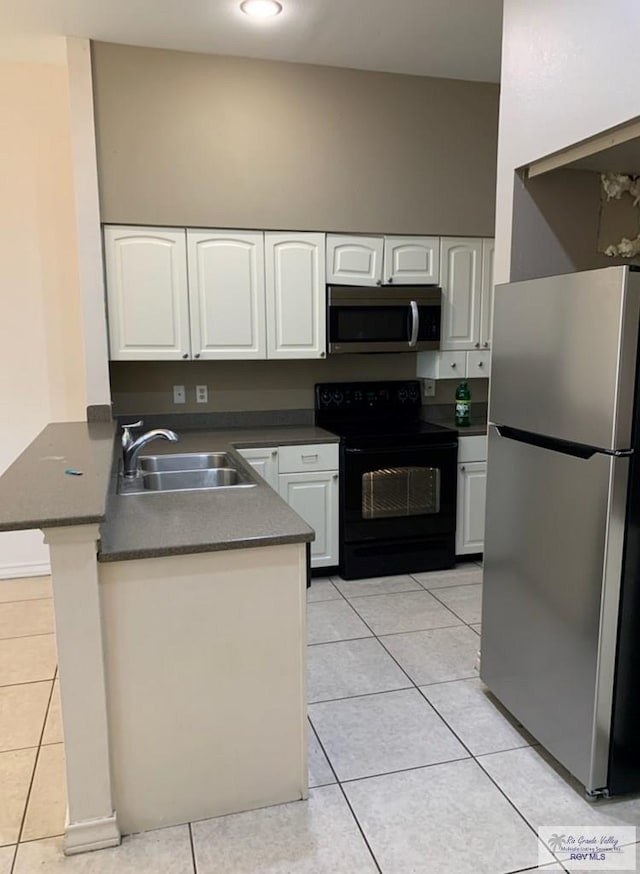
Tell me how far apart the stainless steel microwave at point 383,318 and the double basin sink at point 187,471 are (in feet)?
3.40

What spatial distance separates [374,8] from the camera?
108 inches

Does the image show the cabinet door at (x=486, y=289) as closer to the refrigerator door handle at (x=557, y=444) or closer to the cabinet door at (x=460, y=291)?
the cabinet door at (x=460, y=291)

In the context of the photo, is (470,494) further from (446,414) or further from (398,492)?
(446,414)

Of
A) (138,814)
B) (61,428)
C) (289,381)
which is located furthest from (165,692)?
(289,381)

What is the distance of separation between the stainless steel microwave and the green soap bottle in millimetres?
469

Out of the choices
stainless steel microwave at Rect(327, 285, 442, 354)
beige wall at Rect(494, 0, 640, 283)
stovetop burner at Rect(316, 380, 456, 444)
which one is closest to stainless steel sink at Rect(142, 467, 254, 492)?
stovetop burner at Rect(316, 380, 456, 444)

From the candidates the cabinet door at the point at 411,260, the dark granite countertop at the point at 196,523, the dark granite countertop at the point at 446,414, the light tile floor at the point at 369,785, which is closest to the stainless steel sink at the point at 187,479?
the dark granite countertop at the point at 196,523

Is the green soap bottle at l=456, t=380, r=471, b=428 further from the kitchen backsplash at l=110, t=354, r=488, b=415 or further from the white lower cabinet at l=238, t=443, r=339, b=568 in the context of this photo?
the white lower cabinet at l=238, t=443, r=339, b=568

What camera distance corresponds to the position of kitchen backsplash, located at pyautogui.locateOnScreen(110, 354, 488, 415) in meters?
3.66

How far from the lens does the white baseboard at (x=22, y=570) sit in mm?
3668

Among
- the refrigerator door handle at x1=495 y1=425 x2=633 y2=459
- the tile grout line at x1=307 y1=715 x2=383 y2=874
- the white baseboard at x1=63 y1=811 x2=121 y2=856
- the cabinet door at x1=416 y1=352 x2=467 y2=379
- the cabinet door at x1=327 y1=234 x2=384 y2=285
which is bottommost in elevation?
the tile grout line at x1=307 y1=715 x2=383 y2=874

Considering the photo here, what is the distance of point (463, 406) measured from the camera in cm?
400

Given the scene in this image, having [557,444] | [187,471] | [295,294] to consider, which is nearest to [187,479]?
[187,471]

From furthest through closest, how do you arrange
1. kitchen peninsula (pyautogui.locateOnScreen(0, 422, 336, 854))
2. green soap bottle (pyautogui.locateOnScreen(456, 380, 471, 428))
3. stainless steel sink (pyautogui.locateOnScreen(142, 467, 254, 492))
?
green soap bottle (pyautogui.locateOnScreen(456, 380, 471, 428))
stainless steel sink (pyautogui.locateOnScreen(142, 467, 254, 492))
kitchen peninsula (pyautogui.locateOnScreen(0, 422, 336, 854))
